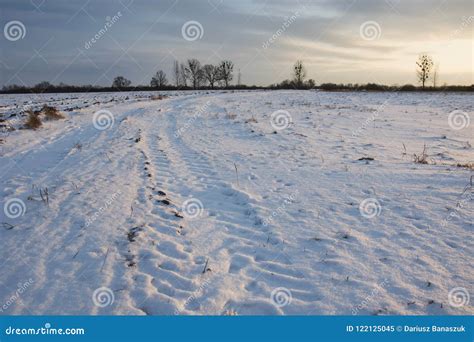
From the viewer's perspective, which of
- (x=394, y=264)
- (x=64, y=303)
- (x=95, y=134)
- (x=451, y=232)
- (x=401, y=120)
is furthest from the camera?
(x=401, y=120)

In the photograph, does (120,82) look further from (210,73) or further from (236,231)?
(236,231)

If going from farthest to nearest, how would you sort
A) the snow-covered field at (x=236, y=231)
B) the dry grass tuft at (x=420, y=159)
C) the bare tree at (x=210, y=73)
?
Answer: the bare tree at (x=210, y=73) → the dry grass tuft at (x=420, y=159) → the snow-covered field at (x=236, y=231)

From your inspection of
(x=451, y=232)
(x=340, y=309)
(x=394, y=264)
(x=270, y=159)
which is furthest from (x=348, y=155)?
(x=340, y=309)

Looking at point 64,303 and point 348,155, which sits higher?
point 348,155

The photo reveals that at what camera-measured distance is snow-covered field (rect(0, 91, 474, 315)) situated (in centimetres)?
332

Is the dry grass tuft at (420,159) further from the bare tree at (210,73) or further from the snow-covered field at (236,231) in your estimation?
the bare tree at (210,73)

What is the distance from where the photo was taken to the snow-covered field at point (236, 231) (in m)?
3.32

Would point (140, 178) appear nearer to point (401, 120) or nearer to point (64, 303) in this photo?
point (64, 303)

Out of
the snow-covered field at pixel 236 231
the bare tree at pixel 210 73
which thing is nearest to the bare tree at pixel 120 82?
Result: the bare tree at pixel 210 73

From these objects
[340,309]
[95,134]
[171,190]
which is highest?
[95,134]

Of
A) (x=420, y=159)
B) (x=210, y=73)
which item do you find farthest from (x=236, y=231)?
(x=210, y=73)

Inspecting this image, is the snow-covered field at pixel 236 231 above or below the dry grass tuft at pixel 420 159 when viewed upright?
below

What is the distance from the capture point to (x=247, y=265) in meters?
3.91

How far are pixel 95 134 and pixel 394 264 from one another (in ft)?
32.4
